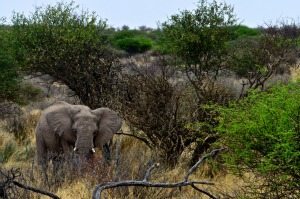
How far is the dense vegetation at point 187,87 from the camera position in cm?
660

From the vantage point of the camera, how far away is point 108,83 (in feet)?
45.7

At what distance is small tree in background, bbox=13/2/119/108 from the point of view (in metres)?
14.6

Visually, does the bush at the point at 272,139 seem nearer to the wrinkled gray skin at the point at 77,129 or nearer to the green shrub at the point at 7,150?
the wrinkled gray skin at the point at 77,129

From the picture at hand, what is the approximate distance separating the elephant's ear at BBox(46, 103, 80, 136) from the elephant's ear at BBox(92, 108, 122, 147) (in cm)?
42

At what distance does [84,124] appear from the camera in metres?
11.1

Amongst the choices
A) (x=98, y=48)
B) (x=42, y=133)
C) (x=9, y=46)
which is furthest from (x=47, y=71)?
(x=42, y=133)

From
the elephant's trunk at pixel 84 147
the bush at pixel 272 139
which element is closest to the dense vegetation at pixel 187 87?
the bush at pixel 272 139

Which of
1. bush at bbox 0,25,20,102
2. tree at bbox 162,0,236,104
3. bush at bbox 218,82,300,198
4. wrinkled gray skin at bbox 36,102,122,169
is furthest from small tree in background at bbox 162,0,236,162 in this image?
bush at bbox 218,82,300,198

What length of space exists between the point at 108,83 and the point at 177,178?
14.0 feet

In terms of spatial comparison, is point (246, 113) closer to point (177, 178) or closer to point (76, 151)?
point (177, 178)

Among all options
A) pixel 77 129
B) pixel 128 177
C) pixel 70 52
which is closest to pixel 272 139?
pixel 128 177

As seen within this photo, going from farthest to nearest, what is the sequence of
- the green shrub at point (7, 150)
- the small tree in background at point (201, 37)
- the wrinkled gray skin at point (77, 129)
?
the small tree in background at point (201, 37), the green shrub at point (7, 150), the wrinkled gray skin at point (77, 129)

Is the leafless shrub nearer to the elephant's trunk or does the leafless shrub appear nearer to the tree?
the elephant's trunk

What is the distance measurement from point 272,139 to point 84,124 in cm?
506
